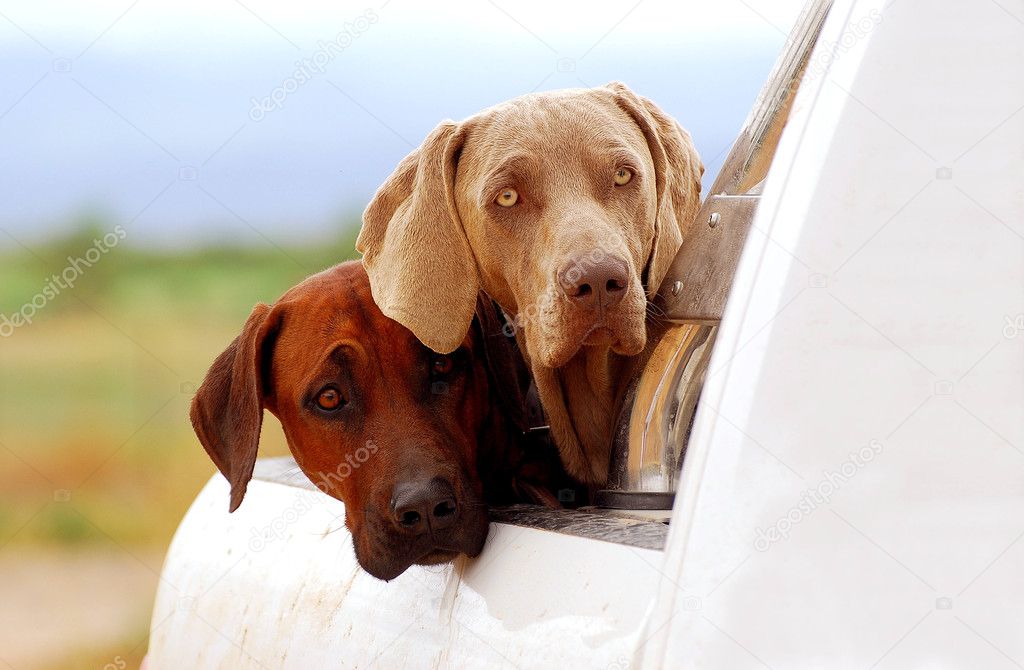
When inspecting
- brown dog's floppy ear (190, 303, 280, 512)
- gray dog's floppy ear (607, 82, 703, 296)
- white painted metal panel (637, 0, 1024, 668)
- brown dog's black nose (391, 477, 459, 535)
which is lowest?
brown dog's floppy ear (190, 303, 280, 512)

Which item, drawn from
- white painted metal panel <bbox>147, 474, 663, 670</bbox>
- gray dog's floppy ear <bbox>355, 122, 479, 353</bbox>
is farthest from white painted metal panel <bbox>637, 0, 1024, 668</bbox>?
gray dog's floppy ear <bbox>355, 122, 479, 353</bbox>

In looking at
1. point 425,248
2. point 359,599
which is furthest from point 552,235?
point 359,599

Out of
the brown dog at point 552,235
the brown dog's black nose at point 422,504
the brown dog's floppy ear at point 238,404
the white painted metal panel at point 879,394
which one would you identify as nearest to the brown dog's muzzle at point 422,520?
the brown dog's black nose at point 422,504

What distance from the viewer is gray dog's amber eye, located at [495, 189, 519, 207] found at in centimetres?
274

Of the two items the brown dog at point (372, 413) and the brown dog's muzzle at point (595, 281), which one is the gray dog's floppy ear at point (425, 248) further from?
the brown dog's muzzle at point (595, 281)

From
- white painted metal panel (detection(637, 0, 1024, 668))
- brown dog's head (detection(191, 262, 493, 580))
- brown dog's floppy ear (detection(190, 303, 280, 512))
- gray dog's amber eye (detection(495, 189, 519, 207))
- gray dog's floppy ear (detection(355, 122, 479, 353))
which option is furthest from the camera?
brown dog's floppy ear (detection(190, 303, 280, 512))

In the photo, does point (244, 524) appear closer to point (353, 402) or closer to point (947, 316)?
point (353, 402)

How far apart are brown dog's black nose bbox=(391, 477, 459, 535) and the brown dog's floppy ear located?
0.51 meters

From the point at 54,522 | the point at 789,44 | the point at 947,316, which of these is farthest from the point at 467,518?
the point at 54,522

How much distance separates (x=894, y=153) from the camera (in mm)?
1381

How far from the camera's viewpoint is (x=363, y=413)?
2.73 metres

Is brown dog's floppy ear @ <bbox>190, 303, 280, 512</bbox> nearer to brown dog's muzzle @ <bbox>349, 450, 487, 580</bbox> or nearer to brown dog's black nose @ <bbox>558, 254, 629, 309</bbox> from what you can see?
brown dog's muzzle @ <bbox>349, 450, 487, 580</bbox>

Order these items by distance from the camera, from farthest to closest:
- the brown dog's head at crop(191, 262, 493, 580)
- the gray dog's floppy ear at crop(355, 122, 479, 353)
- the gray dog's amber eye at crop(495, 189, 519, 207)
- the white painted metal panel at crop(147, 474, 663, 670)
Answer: the gray dog's amber eye at crop(495, 189, 519, 207) < the gray dog's floppy ear at crop(355, 122, 479, 353) < the brown dog's head at crop(191, 262, 493, 580) < the white painted metal panel at crop(147, 474, 663, 670)

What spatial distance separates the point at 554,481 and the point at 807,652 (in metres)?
1.49
